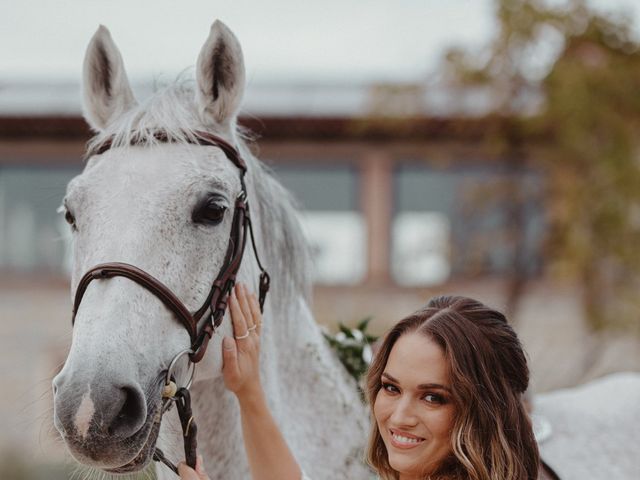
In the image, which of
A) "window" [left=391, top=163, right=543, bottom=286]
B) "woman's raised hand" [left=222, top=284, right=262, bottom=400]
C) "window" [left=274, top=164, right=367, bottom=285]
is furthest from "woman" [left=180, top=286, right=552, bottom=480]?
"window" [left=274, top=164, right=367, bottom=285]

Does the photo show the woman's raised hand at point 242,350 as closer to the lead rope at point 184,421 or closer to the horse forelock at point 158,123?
the lead rope at point 184,421

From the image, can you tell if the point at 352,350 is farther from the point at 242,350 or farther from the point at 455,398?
the point at 455,398

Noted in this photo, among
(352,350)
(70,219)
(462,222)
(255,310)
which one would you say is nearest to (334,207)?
(462,222)

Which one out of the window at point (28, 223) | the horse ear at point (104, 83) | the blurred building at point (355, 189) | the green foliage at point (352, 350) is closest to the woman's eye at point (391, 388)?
the green foliage at point (352, 350)

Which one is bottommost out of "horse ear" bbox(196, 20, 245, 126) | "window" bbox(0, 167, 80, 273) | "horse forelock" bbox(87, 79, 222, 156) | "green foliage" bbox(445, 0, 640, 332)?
"window" bbox(0, 167, 80, 273)

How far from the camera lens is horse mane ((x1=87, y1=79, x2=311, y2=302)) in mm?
2342

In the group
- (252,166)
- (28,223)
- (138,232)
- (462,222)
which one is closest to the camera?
(138,232)

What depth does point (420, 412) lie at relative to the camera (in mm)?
1972

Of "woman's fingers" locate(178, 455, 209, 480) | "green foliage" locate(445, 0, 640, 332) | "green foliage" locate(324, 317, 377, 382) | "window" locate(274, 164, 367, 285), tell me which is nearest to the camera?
"woman's fingers" locate(178, 455, 209, 480)

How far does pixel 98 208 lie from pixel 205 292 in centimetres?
37

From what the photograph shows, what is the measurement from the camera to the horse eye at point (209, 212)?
2221 millimetres

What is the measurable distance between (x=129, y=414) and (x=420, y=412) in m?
0.72

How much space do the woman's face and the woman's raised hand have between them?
0.49m

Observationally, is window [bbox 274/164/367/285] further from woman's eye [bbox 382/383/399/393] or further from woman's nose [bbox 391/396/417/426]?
woman's nose [bbox 391/396/417/426]
